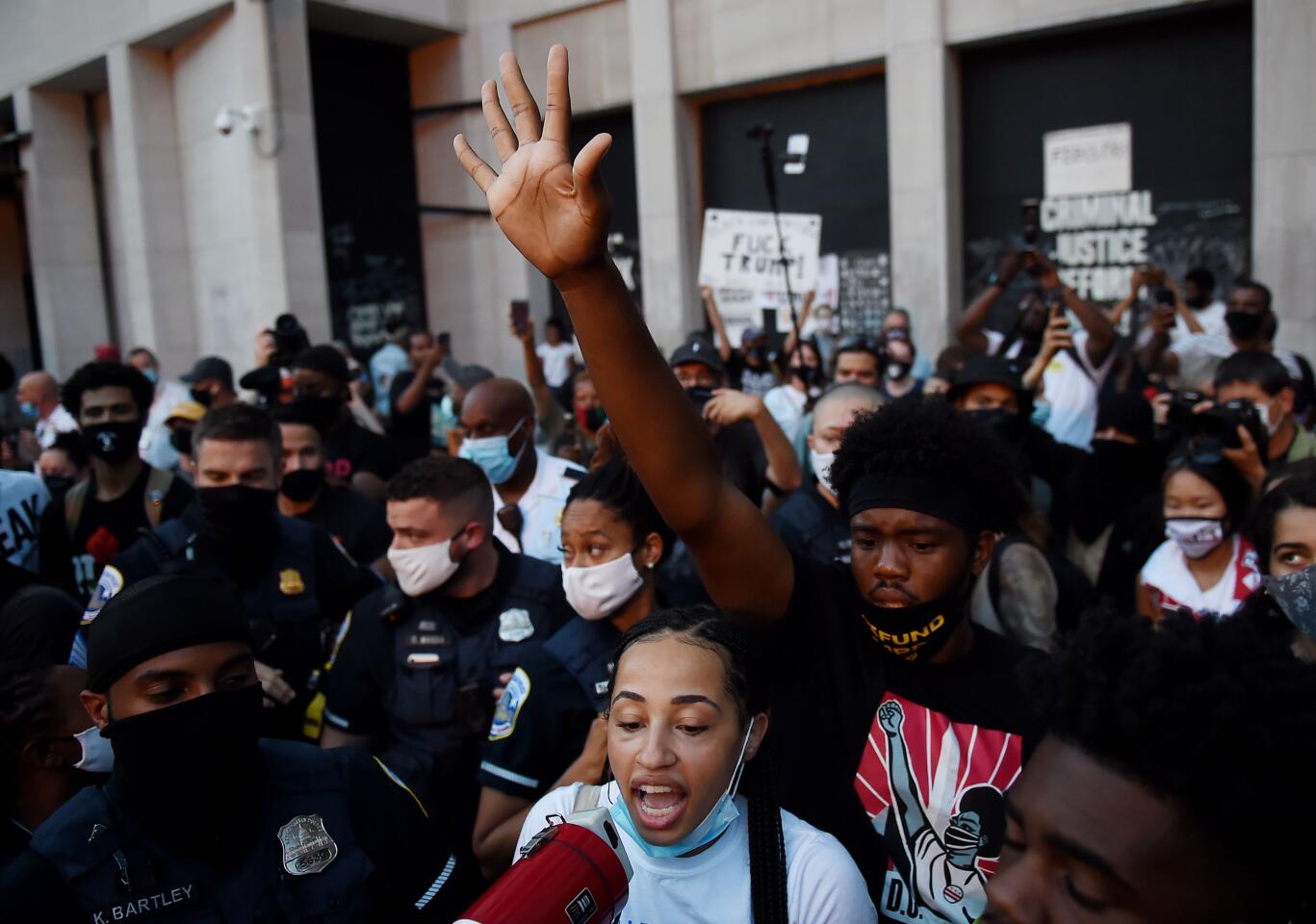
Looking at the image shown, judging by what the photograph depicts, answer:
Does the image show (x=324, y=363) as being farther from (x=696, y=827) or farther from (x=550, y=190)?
(x=550, y=190)

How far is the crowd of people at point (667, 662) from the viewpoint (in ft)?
4.41

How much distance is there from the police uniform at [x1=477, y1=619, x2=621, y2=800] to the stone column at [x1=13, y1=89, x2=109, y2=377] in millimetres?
16899

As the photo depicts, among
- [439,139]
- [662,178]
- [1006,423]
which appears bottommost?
[1006,423]

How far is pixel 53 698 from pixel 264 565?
4.47ft

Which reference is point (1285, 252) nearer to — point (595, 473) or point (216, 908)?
point (595, 473)

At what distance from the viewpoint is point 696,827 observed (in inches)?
78.5

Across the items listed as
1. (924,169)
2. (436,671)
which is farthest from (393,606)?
(924,169)

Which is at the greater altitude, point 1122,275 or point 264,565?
point 1122,275

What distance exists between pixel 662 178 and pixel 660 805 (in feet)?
41.7

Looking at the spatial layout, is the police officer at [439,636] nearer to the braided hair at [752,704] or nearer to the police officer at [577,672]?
the police officer at [577,672]

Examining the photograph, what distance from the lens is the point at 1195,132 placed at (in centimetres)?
1102

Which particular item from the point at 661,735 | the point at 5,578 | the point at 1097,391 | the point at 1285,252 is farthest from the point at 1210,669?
the point at 1285,252

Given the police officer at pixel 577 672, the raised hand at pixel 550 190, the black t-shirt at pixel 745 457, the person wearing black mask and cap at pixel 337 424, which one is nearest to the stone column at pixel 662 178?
the person wearing black mask and cap at pixel 337 424

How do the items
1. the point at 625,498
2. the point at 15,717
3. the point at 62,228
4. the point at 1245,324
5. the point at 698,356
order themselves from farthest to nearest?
1. the point at 62,228
2. the point at 1245,324
3. the point at 698,356
4. the point at 625,498
5. the point at 15,717
